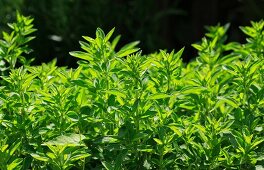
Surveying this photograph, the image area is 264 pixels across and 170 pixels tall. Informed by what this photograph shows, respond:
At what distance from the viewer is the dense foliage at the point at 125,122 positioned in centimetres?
181

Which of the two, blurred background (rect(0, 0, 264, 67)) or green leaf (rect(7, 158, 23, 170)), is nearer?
green leaf (rect(7, 158, 23, 170))

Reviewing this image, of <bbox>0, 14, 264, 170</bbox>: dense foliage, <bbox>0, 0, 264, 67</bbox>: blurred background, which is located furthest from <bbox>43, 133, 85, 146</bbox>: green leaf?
<bbox>0, 0, 264, 67</bbox>: blurred background

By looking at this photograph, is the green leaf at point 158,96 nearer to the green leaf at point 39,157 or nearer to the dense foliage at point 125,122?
the dense foliage at point 125,122

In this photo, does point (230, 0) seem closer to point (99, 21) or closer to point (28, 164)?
point (99, 21)

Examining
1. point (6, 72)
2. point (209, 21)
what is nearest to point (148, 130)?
point (6, 72)

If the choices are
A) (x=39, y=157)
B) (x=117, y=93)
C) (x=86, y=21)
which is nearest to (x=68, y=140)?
(x=39, y=157)

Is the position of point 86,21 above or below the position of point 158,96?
above

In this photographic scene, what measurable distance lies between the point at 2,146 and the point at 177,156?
21.6 inches

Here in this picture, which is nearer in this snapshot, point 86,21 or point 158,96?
point 158,96

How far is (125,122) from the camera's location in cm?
185

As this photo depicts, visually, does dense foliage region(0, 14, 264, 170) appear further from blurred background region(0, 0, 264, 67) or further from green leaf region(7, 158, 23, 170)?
blurred background region(0, 0, 264, 67)

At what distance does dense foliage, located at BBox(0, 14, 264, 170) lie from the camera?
1.81 meters

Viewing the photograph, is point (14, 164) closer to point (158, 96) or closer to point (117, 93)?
point (117, 93)

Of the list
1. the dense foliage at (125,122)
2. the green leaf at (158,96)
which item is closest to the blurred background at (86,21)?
the dense foliage at (125,122)
